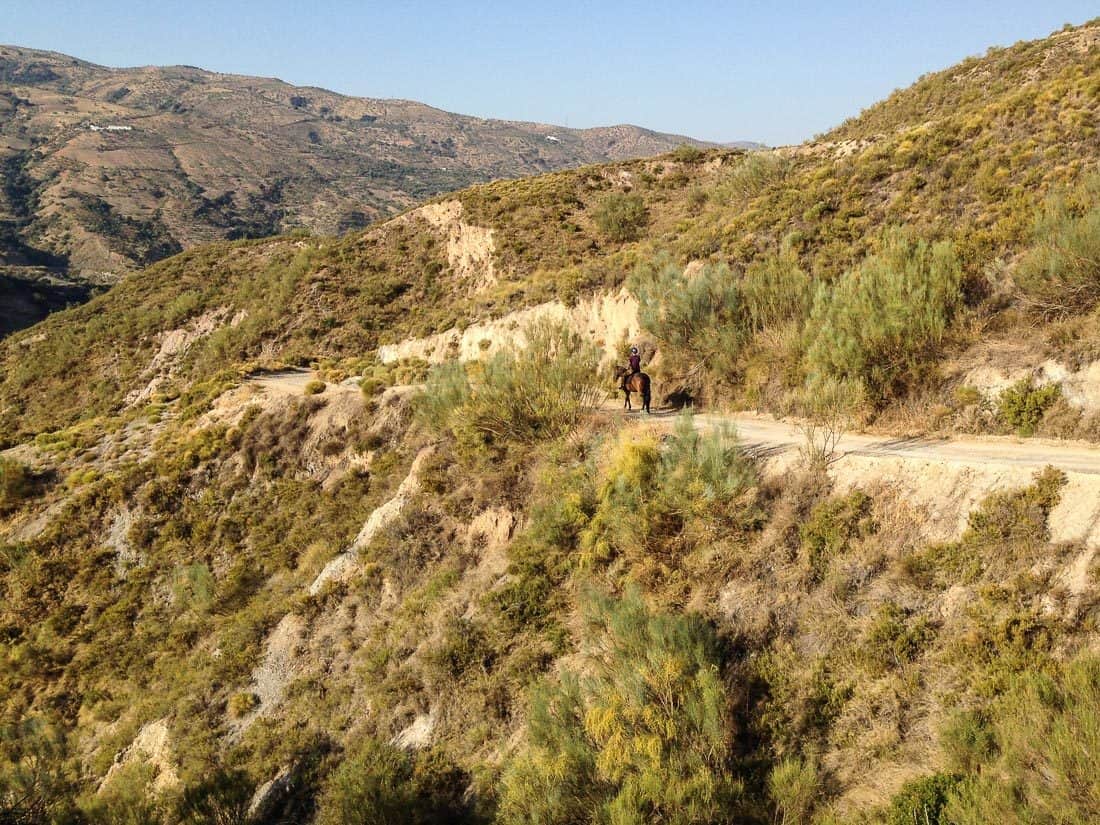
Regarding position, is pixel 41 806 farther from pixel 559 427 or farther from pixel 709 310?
pixel 709 310

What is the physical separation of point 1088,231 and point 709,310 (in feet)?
28.1

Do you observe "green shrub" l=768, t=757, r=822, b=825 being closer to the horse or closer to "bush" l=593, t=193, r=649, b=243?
the horse

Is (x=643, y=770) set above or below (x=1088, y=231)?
below

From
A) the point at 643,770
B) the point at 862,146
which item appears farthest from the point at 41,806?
the point at 862,146

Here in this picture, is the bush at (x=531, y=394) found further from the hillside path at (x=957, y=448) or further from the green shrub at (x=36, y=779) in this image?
the green shrub at (x=36, y=779)

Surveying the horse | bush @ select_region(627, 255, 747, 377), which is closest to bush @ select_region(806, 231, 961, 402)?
bush @ select_region(627, 255, 747, 377)

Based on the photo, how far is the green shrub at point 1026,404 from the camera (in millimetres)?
10578

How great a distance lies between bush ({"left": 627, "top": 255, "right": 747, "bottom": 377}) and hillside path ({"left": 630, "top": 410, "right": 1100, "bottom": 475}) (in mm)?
4013

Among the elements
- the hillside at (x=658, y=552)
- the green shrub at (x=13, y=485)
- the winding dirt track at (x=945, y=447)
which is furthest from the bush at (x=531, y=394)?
the green shrub at (x=13, y=485)

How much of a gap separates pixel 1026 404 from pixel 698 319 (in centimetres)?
877

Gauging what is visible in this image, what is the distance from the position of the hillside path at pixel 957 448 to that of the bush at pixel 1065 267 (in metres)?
4.04

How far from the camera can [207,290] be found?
51469mm

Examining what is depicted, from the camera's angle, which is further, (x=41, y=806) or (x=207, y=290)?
A: (x=207, y=290)

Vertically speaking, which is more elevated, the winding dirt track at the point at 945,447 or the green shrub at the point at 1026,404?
the green shrub at the point at 1026,404
